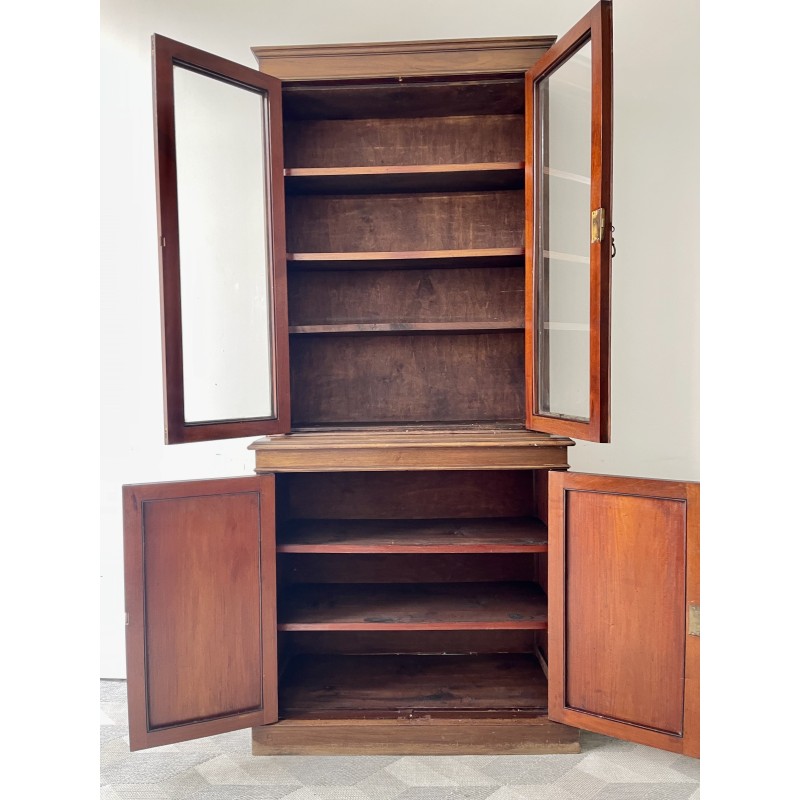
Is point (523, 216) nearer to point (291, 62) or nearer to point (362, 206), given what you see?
point (362, 206)

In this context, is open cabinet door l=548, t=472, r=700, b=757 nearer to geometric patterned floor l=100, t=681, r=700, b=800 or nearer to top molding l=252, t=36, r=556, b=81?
geometric patterned floor l=100, t=681, r=700, b=800

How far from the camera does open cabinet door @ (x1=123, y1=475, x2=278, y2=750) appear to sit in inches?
64.6

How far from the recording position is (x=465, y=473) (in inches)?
86.9

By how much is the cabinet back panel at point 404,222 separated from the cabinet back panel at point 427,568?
3.53ft

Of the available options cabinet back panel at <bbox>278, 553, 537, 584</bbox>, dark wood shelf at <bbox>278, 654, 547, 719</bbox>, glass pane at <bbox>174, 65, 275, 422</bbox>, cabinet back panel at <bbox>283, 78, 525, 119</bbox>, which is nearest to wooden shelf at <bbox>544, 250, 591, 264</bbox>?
cabinet back panel at <bbox>283, 78, 525, 119</bbox>

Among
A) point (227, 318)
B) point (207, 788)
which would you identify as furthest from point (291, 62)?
point (207, 788)

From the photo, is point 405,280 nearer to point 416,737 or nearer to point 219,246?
point 219,246

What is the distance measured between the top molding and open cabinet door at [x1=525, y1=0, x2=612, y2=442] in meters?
0.10

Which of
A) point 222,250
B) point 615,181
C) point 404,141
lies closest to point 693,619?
point 615,181

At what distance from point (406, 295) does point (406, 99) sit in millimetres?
630

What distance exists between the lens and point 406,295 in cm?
222

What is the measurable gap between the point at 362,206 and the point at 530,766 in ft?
6.00

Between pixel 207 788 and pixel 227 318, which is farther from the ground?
pixel 227 318

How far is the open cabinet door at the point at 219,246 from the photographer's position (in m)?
1.64
